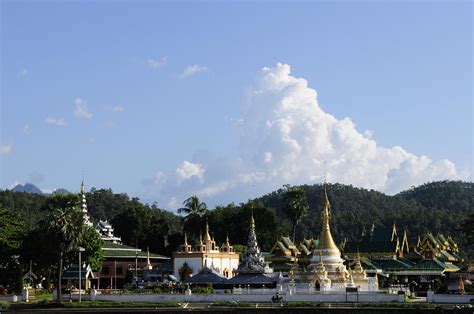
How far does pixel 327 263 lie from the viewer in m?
79.1

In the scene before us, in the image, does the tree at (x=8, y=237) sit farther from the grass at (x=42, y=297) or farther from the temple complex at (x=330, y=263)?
the temple complex at (x=330, y=263)

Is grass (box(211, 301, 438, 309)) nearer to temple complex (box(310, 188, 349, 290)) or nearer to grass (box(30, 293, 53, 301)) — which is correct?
temple complex (box(310, 188, 349, 290))

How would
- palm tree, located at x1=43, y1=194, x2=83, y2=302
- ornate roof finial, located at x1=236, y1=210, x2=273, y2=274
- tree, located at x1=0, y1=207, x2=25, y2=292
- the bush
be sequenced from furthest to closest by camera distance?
1. ornate roof finial, located at x1=236, y1=210, x2=273, y2=274
2. tree, located at x1=0, y1=207, x2=25, y2=292
3. the bush
4. palm tree, located at x1=43, y1=194, x2=83, y2=302

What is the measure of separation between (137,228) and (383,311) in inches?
3006

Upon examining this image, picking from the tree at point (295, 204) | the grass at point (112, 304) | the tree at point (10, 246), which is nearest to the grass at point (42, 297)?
the tree at point (10, 246)

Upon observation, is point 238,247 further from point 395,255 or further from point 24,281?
point 24,281

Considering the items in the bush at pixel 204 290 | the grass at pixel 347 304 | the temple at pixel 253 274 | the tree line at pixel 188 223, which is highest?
the tree line at pixel 188 223

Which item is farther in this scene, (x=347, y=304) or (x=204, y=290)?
(x=204, y=290)

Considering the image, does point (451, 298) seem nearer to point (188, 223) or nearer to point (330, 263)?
point (330, 263)

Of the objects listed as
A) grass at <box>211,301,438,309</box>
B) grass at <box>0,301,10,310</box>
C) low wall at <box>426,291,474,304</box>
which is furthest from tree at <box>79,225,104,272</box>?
low wall at <box>426,291,474,304</box>

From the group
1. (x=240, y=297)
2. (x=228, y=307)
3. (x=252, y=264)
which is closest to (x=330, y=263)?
(x=252, y=264)

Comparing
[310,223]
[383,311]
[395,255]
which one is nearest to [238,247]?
[395,255]

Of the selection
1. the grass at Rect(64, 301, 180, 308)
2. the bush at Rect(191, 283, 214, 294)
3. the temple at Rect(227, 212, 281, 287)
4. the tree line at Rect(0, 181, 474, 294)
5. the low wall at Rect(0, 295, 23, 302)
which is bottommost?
the grass at Rect(64, 301, 180, 308)

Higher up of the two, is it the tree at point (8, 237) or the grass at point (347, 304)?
the tree at point (8, 237)
